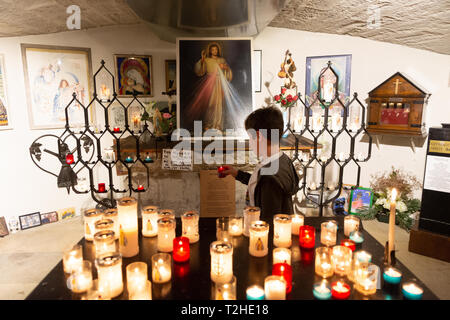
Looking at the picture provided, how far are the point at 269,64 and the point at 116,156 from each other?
259 centimetres

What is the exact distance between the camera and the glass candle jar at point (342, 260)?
4.20 feet

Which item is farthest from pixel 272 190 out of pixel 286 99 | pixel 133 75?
pixel 133 75

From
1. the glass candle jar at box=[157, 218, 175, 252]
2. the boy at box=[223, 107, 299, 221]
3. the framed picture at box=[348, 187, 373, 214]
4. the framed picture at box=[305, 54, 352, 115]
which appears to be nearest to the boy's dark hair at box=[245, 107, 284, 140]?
the boy at box=[223, 107, 299, 221]

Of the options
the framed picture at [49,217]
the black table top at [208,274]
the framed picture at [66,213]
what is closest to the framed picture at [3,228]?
the framed picture at [49,217]

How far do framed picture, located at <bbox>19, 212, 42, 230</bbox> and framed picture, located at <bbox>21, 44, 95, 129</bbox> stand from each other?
116cm

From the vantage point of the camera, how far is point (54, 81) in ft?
13.1

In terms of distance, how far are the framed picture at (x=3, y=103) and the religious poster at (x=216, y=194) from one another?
102 inches

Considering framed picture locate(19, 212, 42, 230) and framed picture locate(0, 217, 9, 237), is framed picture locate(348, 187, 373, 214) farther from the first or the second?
framed picture locate(0, 217, 9, 237)

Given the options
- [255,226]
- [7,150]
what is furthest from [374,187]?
[7,150]

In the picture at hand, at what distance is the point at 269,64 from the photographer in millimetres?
4465

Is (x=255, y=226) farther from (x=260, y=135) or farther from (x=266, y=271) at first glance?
(x=260, y=135)

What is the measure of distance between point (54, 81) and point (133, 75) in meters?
1.02

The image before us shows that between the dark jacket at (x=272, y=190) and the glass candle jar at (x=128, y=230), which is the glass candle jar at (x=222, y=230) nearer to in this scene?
the dark jacket at (x=272, y=190)

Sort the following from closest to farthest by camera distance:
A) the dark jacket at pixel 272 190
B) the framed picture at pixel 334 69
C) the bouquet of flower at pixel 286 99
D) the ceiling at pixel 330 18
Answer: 1. the dark jacket at pixel 272 190
2. the ceiling at pixel 330 18
3. the bouquet of flower at pixel 286 99
4. the framed picture at pixel 334 69
